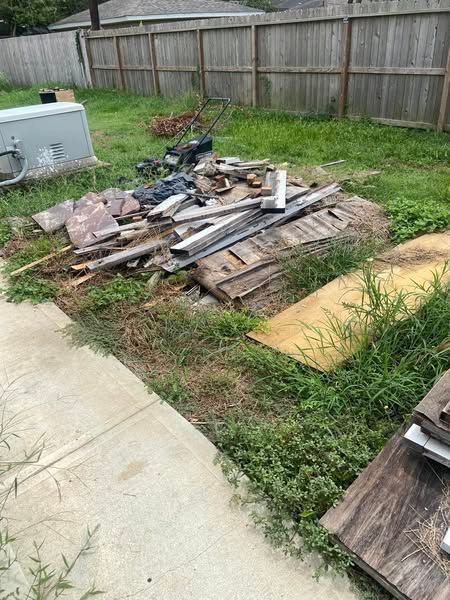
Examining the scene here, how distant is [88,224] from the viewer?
4.88 metres

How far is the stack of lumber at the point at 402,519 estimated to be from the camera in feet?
5.82

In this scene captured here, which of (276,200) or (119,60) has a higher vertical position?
(119,60)

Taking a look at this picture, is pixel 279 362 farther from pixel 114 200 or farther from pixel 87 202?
pixel 87 202

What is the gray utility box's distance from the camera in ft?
18.9

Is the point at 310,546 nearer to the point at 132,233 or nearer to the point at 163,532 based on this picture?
the point at 163,532

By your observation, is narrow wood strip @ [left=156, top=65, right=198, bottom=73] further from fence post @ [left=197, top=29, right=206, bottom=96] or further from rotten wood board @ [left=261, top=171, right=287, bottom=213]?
rotten wood board @ [left=261, top=171, right=287, bottom=213]

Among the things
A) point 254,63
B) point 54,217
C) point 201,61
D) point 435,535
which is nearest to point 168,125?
point 254,63

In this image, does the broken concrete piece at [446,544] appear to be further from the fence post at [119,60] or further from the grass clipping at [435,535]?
the fence post at [119,60]

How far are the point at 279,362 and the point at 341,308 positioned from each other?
79 centimetres

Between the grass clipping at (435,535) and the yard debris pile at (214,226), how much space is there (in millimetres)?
2182

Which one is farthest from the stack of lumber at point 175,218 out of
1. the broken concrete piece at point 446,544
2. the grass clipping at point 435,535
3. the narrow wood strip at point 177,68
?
the narrow wood strip at point 177,68

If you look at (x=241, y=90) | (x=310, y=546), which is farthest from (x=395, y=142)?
(x=310, y=546)

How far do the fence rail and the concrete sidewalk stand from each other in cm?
783

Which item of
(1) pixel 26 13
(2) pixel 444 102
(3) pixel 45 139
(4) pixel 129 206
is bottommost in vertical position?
(4) pixel 129 206
